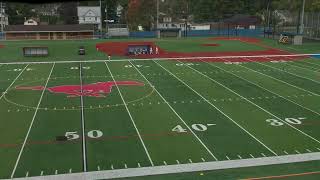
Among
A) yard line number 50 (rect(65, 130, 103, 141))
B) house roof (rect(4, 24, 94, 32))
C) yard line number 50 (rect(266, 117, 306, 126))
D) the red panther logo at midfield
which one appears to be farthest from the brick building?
yard line number 50 (rect(266, 117, 306, 126))

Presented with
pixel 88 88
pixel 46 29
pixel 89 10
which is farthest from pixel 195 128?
pixel 89 10

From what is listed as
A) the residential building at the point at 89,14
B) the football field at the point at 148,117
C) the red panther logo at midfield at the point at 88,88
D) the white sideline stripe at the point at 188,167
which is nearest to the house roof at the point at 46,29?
the residential building at the point at 89,14

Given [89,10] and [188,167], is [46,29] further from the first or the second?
[188,167]

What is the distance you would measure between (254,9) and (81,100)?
264 feet

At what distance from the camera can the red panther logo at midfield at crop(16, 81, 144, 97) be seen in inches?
928

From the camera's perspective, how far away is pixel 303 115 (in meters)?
19.2

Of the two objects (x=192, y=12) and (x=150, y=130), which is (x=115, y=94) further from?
(x=192, y=12)

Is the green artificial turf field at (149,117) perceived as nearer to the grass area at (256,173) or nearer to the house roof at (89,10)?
the grass area at (256,173)

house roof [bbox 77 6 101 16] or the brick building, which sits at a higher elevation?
house roof [bbox 77 6 101 16]

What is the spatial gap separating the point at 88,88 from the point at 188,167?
1314cm

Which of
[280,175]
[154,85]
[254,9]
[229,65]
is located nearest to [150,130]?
[280,175]

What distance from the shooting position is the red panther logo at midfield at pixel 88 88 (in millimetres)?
23562

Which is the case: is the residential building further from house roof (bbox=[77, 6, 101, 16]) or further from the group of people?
the group of people

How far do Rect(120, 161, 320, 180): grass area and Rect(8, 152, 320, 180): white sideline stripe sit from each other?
25 centimetres
